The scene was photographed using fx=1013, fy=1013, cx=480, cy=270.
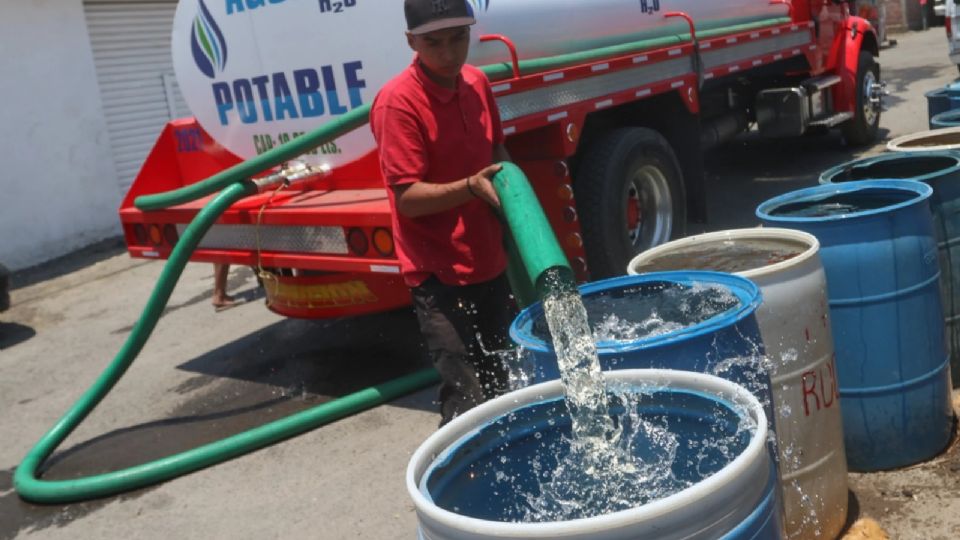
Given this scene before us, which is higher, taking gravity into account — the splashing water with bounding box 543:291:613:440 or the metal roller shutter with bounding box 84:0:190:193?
the metal roller shutter with bounding box 84:0:190:193

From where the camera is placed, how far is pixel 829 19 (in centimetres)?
962

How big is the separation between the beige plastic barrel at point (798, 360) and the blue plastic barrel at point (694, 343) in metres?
0.28

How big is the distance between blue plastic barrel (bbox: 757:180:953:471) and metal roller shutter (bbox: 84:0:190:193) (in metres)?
9.99

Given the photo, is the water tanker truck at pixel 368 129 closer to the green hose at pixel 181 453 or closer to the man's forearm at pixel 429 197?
the green hose at pixel 181 453

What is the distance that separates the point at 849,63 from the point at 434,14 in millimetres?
7880

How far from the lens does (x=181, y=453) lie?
497cm

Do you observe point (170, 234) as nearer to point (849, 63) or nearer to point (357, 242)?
point (357, 242)

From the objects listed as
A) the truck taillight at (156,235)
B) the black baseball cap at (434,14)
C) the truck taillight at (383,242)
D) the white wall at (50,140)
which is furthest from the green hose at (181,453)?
the white wall at (50,140)

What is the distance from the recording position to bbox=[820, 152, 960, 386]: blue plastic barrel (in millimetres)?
4055

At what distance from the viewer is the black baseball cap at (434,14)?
10.4 feet

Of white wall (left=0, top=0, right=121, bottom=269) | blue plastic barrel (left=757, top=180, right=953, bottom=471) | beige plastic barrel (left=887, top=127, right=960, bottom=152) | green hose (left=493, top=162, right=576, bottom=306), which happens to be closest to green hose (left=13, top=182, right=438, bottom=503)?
blue plastic barrel (left=757, top=180, right=953, bottom=471)

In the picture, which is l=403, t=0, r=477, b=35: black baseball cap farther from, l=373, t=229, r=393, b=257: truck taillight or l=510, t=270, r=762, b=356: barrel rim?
l=373, t=229, r=393, b=257: truck taillight

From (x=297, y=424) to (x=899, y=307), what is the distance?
2.84m

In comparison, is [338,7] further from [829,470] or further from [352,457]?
[829,470]
